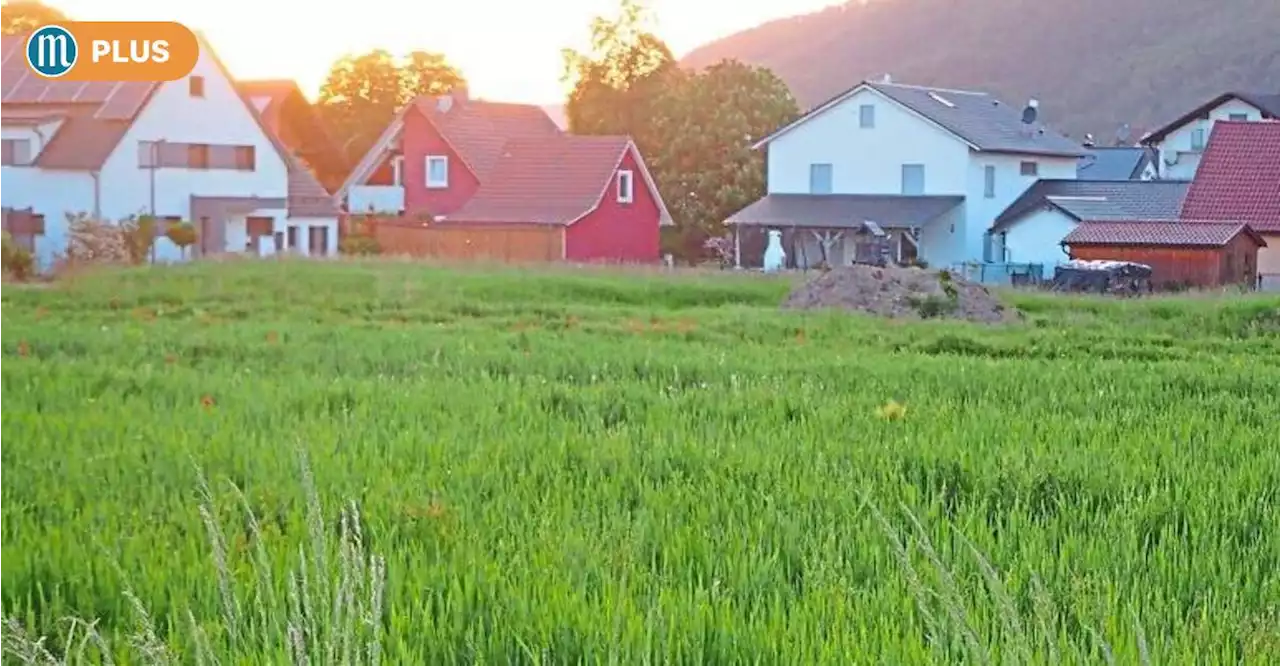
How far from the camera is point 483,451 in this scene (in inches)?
311

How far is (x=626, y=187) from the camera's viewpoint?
49031mm

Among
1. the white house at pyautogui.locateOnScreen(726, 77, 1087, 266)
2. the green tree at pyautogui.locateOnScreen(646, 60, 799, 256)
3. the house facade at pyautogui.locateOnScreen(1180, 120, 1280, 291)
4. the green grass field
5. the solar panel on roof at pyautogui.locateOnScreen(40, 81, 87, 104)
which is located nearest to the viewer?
the green grass field

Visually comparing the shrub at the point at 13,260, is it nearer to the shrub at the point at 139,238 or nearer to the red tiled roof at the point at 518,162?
the shrub at the point at 139,238

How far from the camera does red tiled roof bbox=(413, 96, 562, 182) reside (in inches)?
2024

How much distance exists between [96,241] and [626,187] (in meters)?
18.8

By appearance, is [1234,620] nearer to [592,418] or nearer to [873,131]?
[592,418]

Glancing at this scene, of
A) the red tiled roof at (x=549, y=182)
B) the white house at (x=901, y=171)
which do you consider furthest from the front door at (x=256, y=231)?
the white house at (x=901, y=171)

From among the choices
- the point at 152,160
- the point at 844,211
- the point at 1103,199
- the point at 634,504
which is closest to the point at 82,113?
the point at 152,160

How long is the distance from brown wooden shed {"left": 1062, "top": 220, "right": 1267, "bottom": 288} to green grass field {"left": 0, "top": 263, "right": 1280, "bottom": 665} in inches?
980

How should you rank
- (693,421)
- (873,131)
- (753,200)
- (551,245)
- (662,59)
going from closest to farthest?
(693,421)
(551,245)
(873,131)
(753,200)
(662,59)

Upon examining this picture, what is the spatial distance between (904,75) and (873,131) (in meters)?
53.6

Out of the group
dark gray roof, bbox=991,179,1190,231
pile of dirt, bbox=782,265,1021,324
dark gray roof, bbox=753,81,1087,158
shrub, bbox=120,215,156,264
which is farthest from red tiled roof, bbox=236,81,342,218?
pile of dirt, bbox=782,265,1021,324

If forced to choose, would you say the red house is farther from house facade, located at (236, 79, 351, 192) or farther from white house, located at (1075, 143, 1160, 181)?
white house, located at (1075, 143, 1160, 181)

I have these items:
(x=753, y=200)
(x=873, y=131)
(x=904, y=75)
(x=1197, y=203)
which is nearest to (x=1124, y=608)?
(x=1197, y=203)
